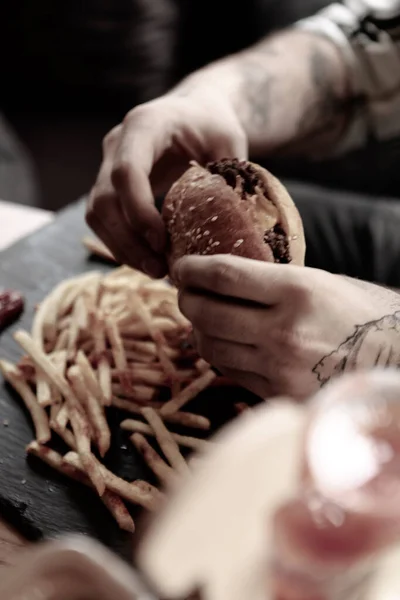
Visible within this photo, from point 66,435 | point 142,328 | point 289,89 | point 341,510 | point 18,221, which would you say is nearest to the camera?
point 341,510

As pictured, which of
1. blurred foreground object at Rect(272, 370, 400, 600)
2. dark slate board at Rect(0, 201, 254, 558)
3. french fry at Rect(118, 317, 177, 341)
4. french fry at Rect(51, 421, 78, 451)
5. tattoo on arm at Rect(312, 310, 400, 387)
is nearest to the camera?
blurred foreground object at Rect(272, 370, 400, 600)

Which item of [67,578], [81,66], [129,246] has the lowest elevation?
[129,246]

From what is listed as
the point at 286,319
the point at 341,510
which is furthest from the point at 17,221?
the point at 341,510

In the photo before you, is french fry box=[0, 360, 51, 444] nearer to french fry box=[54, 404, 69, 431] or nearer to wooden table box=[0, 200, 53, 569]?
french fry box=[54, 404, 69, 431]

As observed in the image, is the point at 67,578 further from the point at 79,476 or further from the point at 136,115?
the point at 136,115

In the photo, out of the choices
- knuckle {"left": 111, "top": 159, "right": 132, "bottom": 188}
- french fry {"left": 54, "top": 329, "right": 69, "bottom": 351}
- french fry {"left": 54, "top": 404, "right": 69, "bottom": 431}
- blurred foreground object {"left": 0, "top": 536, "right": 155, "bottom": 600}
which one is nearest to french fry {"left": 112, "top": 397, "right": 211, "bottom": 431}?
french fry {"left": 54, "top": 404, "right": 69, "bottom": 431}

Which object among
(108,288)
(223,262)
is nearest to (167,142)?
(108,288)

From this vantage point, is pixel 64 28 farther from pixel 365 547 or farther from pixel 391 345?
pixel 365 547
